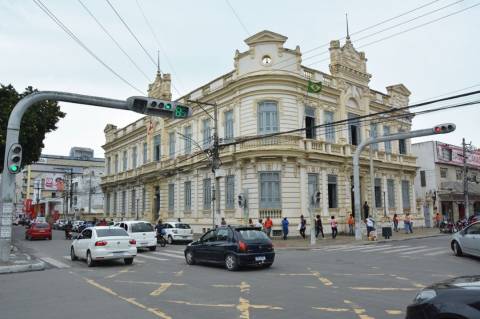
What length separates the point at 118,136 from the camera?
176 feet

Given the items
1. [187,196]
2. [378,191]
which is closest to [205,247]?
[187,196]

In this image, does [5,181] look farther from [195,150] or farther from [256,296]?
[195,150]

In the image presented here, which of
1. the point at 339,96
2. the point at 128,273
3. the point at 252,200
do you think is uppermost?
the point at 339,96

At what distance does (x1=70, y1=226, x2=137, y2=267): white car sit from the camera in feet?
52.3

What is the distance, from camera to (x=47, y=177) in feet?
311

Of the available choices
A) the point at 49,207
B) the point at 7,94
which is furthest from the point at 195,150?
the point at 49,207

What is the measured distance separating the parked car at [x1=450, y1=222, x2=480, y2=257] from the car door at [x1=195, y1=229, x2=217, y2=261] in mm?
9798

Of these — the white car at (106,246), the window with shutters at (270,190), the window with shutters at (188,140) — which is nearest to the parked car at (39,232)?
the window with shutters at (188,140)

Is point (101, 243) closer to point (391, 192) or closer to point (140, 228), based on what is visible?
point (140, 228)

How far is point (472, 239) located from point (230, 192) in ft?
60.2

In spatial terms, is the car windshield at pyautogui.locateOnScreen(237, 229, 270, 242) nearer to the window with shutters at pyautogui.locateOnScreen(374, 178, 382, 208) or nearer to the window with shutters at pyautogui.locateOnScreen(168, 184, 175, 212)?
the window with shutters at pyautogui.locateOnScreen(374, 178, 382, 208)

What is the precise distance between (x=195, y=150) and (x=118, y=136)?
68.0 ft

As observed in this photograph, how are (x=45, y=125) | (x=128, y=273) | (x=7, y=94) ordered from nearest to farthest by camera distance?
1. (x=128, y=273)
2. (x=7, y=94)
3. (x=45, y=125)

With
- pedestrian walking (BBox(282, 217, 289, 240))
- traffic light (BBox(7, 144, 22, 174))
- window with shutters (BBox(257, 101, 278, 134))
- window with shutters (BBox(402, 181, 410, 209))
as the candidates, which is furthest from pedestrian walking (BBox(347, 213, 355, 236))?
traffic light (BBox(7, 144, 22, 174))
